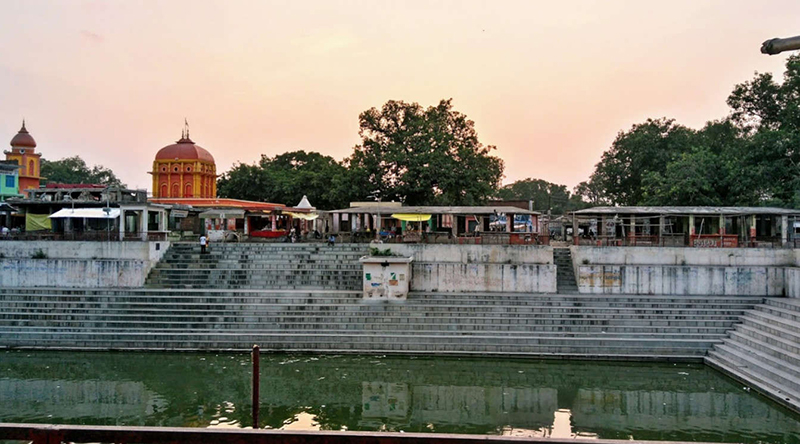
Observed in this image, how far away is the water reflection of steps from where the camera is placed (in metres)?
17.0

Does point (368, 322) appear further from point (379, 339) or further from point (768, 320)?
point (768, 320)

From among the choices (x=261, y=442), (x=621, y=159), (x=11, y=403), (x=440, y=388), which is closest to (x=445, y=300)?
(x=440, y=388)

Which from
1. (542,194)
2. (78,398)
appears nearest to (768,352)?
(78,398)

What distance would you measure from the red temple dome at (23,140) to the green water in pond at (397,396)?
119 feet

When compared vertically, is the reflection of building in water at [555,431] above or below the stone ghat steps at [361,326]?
below

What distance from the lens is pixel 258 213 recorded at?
28453 mm

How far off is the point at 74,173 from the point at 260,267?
167 feet

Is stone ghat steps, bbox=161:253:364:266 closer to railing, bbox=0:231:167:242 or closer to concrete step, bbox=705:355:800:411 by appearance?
railing, bbox=0:231:167:242

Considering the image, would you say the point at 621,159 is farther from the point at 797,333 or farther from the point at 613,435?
the point at 613,435

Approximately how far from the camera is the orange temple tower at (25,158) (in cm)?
4462

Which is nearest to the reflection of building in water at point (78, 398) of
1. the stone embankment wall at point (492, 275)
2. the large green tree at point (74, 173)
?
the stone embankment wall at point (492, 275)

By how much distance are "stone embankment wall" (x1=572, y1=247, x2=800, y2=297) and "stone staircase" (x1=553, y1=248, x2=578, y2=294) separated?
41 centimetres

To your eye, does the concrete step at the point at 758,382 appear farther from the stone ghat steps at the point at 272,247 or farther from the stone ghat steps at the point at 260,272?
the stone ghat steps at the point at 272,247

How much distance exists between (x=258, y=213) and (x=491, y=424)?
19.6 metres
